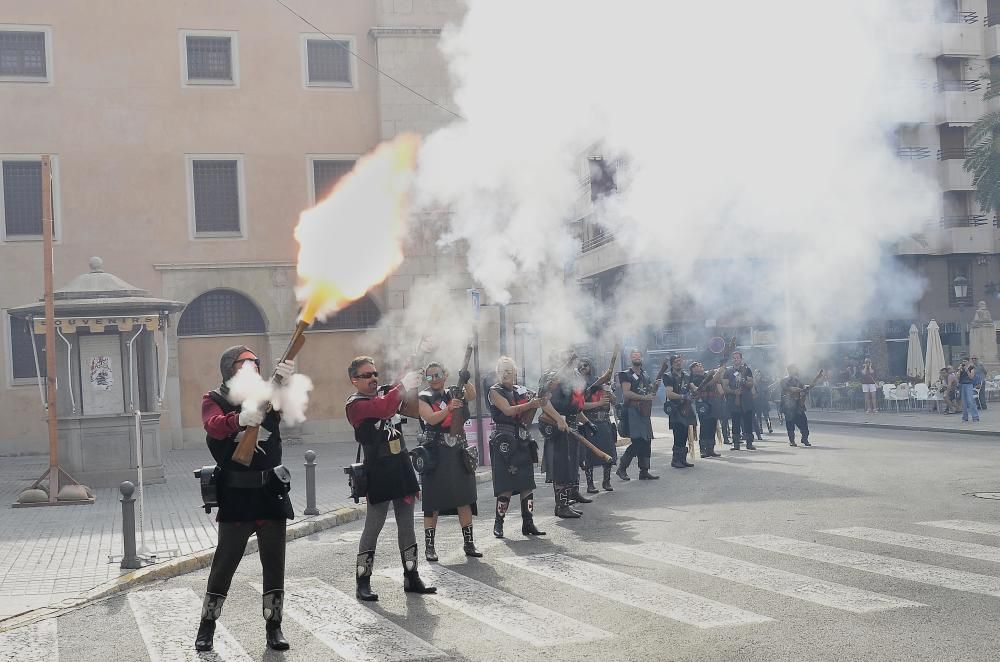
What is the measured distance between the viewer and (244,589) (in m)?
9.41

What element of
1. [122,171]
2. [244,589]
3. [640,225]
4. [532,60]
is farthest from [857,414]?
[244,589]

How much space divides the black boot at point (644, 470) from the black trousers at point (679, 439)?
1.58m

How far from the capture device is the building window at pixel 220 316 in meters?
27.8

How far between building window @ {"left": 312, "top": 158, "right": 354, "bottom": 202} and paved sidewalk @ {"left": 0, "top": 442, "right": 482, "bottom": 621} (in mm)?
9798

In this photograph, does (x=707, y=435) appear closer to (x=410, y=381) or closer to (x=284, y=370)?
(x=410, y=381)

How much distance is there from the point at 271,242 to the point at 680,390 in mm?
12926

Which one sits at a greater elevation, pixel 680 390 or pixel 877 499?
pixel 680 390

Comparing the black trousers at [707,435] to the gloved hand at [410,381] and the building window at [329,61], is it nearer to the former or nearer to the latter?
the gloved hand at [410,381]

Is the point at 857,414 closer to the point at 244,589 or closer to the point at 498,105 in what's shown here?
the point at 498,105

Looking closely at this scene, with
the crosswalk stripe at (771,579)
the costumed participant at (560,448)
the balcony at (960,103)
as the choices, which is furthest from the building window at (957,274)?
the crosswalk stripe at (771,579)

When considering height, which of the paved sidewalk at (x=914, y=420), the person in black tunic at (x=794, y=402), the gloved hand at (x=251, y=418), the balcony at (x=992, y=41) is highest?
the balcony at (x=992, y=41)

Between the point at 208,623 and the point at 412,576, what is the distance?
1977mm

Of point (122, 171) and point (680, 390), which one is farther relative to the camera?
point (122, 171)

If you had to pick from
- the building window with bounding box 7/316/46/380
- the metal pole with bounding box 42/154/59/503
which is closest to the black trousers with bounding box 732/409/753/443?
the metal pole with bounding box 42/154/59/503
